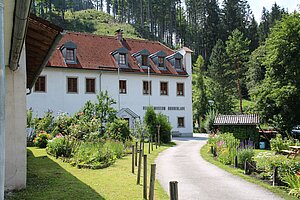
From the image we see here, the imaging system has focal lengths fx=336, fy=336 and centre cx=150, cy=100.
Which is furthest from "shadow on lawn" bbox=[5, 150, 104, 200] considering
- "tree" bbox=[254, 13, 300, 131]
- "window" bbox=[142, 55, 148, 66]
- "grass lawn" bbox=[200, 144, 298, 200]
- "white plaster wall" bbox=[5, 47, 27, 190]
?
"window" bbox=[142, 55, 148, 66]

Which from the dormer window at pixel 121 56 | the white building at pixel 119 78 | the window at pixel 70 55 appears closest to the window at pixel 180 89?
the white building at pixel 119 78

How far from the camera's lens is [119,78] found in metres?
32.1

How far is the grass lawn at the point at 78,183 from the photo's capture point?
828 cm

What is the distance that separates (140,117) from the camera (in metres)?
32.6

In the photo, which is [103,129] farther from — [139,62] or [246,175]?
[139,62]

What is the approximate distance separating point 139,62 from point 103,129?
45.7 ft

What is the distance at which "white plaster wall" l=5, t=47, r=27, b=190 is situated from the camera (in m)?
8.55

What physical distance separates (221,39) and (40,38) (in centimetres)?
7426

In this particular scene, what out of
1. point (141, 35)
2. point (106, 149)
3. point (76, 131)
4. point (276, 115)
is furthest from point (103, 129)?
point (141, 35)

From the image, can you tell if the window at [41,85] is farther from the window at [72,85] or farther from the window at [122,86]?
the window at [122,86]

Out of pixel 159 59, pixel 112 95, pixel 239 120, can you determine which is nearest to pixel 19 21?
pixel 239 120

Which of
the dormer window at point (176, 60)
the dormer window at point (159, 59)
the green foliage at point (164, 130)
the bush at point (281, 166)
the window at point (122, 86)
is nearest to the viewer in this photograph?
the bush at point (281, 166)

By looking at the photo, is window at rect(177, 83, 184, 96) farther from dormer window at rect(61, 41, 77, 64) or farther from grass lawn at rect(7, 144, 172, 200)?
grass lawn at rect(7, 144, 172, 200)

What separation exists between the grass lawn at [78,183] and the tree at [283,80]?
1729 centimetres
